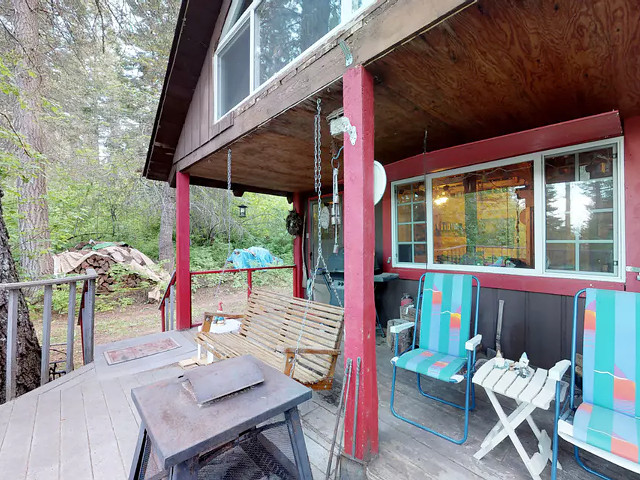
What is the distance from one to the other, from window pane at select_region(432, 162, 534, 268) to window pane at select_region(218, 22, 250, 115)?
103 inches

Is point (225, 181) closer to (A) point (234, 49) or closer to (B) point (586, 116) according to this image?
(A) point (234, 49)

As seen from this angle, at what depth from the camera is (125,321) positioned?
594cm

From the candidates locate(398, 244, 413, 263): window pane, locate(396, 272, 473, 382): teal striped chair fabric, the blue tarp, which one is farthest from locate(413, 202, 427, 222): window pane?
the blue tarp

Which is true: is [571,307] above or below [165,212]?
below

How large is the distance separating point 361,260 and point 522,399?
118 cm

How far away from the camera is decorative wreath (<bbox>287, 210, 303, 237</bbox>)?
6.11 metres

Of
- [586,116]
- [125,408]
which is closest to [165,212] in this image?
[125,408]

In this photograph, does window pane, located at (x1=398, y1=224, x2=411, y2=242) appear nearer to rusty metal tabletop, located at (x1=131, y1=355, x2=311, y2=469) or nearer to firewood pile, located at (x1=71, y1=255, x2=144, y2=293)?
rusty metal tabletop, located at (x1=131, y1=355, x2=311, y2=469)

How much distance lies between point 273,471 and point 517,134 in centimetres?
347

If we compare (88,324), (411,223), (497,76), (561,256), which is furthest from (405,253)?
(88,324)

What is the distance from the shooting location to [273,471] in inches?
61.3

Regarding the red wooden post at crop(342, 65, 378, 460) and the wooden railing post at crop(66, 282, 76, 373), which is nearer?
the red wooden post at crop(342, 65, 378, 460)

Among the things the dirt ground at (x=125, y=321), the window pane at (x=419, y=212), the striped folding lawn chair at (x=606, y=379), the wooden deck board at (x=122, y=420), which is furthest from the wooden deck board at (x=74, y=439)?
the window pane at (x=419, y=212)

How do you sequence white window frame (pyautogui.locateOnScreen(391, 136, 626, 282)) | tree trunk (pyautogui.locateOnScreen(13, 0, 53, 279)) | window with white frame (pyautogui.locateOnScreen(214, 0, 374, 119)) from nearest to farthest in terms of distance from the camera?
window with white frame (pyautogui.locateOnScreen(214, 0, 374, 119)), white window frame (pyautogui.locateOnScreen(391, 136, 626, 282)), tree trunk (pyautogui.locateOnScreen(13, 0, 53, 279))
